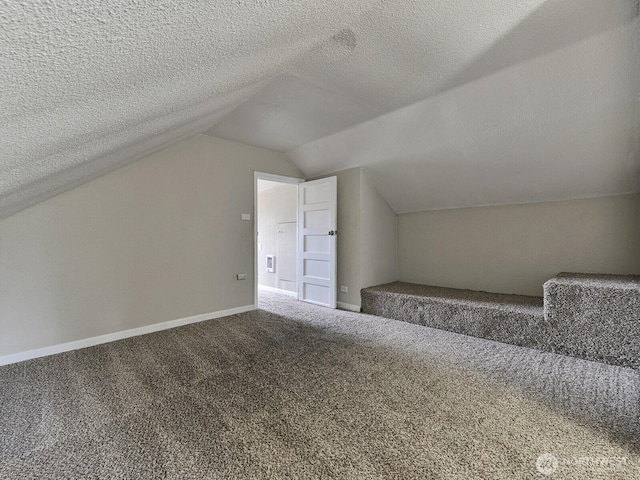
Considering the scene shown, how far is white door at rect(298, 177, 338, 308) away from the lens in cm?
407

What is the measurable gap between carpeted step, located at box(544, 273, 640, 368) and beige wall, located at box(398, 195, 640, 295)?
18.7 inches

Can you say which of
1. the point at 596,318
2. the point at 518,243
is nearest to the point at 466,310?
the point at 596,318

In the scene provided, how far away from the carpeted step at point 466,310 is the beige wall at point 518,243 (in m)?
0.29

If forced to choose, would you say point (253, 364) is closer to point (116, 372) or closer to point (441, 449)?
point (116, 372)

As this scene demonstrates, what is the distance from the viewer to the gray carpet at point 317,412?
1293mm

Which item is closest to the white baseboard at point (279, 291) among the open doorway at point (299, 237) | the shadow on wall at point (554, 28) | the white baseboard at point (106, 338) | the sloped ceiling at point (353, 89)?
the open doorway at point (299, 237)

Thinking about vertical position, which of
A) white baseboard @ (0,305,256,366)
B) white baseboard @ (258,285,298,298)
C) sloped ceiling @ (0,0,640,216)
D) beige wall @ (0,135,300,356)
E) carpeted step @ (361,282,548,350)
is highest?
sloped ceiling @ (0,0,640,216)

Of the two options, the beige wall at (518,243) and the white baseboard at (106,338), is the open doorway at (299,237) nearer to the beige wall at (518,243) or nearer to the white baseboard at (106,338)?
the white baseboard at (106,338)

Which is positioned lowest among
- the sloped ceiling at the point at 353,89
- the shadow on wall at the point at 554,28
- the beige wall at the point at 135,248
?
the beige wall at the point at 135,248

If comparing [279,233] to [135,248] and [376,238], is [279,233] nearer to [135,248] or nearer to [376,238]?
[376,238]

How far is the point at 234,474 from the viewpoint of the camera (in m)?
1.24

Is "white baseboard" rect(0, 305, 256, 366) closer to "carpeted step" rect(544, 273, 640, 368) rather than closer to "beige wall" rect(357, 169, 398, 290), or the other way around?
"beige wall" rect(357, 169, 398, 290)

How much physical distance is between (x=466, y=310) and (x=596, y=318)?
100 centimetres

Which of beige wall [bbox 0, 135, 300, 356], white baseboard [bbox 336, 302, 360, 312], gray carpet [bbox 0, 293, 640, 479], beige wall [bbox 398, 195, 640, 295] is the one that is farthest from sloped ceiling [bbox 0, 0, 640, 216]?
white baseboard [bbox 336, 302, 360, 312]
